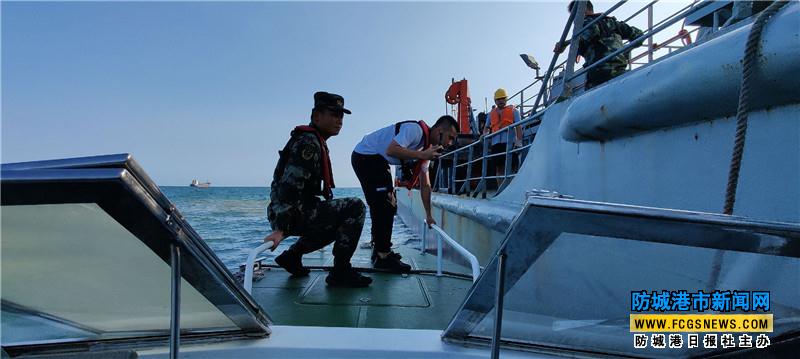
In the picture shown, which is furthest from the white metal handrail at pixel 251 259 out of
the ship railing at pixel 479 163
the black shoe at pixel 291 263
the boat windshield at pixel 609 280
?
the ship railing at pixel 479 163

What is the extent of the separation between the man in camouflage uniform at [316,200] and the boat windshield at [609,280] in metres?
1.43

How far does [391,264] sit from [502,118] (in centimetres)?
633

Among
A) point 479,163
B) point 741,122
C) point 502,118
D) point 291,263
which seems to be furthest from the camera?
point 479,163

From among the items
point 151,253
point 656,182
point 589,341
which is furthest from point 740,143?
point 151,253

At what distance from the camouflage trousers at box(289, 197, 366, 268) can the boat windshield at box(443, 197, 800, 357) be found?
147 centimetres

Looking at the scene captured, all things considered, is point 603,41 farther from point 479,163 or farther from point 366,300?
point 479,163

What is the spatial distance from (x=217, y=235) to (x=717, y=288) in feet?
33.0

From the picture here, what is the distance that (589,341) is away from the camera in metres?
1.37

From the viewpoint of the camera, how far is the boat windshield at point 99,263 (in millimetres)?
850

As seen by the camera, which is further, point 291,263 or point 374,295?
point 291,263

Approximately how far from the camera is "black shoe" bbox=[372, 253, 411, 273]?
337 centimetres

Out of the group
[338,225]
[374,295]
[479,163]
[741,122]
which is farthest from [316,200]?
[479,163]

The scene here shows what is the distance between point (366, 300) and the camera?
2430 millimetres

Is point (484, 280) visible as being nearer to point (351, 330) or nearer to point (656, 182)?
point (351, 330)
